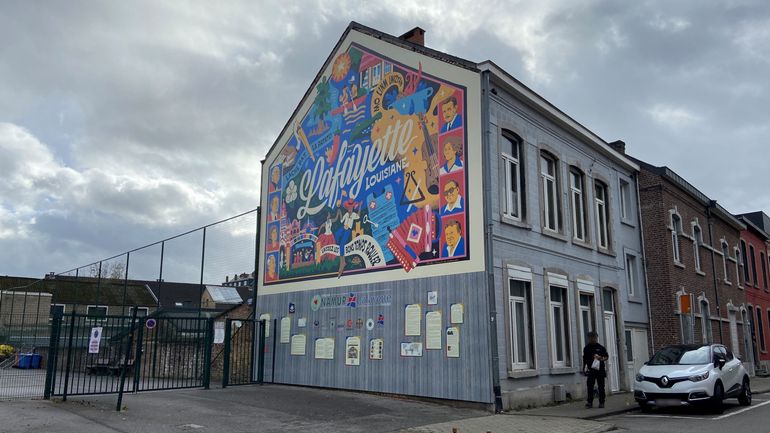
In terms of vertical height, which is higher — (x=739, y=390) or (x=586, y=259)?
(x=586, y=259)

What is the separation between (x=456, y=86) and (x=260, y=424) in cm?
908

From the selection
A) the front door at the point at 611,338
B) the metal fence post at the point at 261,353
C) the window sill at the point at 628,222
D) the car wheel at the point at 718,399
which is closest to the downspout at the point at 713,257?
the window sill at the point at 628,222

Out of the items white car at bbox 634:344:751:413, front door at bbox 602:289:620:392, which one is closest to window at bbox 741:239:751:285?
front door at bbox 602:289:620:392

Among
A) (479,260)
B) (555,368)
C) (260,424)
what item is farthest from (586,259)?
(260,424)

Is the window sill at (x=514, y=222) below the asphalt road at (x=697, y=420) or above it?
above

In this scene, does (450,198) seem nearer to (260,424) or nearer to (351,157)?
(351,157)

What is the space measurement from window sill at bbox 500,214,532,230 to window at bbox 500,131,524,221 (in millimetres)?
163

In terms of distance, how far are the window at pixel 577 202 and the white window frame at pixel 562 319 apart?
2160mm

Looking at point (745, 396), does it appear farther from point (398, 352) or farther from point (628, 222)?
point (398, 352)

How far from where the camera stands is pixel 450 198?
14.7m

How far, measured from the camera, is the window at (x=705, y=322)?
24462 millimetres

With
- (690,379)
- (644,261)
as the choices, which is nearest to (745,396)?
(690,379)

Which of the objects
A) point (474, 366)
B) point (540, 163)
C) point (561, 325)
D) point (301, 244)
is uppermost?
point (540, 163)

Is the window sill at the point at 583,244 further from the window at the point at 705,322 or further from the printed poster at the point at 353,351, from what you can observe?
the window at the point at 705,322
